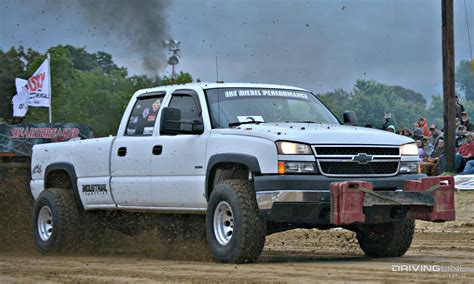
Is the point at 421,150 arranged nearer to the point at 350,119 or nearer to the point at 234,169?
the point at 350,119

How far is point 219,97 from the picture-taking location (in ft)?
33.5

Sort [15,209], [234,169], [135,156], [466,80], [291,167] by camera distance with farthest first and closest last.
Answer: [466,80] < [15,209] < [135,156] < [234,169] < [291,167]

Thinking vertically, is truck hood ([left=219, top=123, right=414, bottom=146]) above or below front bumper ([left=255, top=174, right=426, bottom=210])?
above

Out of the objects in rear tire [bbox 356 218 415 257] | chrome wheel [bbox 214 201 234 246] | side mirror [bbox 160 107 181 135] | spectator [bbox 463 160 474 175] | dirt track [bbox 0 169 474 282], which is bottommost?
dirt track [bbox 0 169 474 282]

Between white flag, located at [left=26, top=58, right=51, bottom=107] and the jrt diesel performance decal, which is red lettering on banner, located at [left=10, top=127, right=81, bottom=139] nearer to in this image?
white flag, located at [left=26, top=58, right=51, bottom=107]

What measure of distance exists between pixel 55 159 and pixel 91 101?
21123 millimetres

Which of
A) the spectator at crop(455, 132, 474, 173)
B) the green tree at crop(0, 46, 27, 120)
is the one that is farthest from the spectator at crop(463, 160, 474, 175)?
the green tree at crop(0, 46, 27, 120)

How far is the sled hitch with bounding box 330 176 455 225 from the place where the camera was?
8.69 meters

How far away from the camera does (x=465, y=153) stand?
60.0 feet

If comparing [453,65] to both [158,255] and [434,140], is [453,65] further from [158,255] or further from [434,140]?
[158,255]

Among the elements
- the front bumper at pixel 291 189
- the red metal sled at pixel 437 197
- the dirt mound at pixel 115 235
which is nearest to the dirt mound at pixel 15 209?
the dirt mound at pixel 115 235

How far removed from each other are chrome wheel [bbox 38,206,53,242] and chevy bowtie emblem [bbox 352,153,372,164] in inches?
165

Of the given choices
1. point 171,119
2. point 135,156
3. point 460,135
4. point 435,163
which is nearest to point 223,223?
point 171,119

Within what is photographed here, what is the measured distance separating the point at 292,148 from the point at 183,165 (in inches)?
56.1
